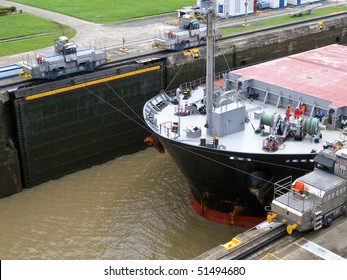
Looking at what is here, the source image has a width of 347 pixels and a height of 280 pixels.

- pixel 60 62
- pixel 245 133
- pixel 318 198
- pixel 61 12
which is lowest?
pixel 318 198

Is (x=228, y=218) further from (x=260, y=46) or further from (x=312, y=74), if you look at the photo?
(x=260, y=46)

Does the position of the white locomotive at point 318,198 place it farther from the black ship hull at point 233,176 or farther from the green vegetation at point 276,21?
the green vegetation at point 276,21

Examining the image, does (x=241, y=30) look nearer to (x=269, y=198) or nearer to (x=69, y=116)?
(x=69, y=116)

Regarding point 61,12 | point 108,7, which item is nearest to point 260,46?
point 108,7

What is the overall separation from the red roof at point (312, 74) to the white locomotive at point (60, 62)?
8869mm

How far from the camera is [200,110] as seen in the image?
25.7 metres

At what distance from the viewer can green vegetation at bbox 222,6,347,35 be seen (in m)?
43.3

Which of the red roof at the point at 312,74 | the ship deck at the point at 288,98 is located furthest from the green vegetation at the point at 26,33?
the red roof at the point at 312,74

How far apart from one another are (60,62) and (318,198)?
57.4ft

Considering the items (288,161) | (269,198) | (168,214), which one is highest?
(288,161)

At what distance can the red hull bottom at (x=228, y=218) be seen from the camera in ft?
78.4

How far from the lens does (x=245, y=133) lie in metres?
23.7

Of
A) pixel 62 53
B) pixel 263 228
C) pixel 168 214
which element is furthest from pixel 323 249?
pixel 62 53

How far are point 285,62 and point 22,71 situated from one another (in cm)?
1487
